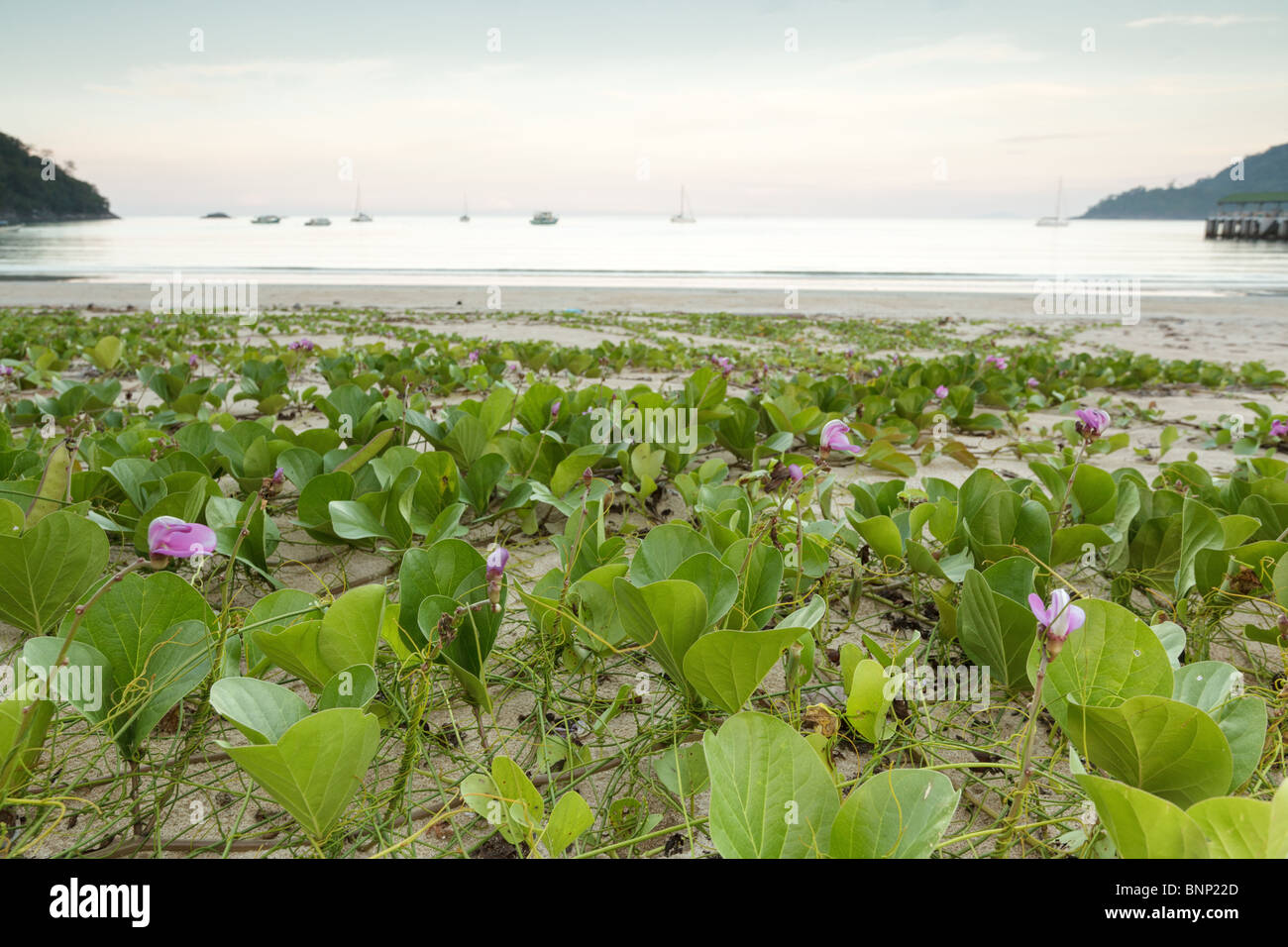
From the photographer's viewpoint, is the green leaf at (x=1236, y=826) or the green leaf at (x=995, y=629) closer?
the green leaf at (x=1236, y=826)

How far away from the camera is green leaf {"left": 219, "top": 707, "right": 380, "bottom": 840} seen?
830mm

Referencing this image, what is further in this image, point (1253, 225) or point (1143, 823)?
point (1253, 225)

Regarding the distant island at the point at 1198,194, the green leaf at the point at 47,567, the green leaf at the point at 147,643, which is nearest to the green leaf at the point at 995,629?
the green leaf at the point at 147,643

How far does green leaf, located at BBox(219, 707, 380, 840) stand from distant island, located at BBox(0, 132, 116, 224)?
196 feet

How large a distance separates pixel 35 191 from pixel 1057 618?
7574cm

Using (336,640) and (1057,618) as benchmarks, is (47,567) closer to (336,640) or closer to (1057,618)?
(336,640)

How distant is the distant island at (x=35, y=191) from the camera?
173 feet

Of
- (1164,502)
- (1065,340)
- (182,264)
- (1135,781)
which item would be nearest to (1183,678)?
(1135,781)

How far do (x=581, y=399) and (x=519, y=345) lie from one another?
277cm

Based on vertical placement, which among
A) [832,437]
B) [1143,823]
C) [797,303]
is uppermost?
[797,303]

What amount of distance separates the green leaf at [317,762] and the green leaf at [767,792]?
0.40 m

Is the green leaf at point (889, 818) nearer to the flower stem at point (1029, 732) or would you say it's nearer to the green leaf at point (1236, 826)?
the flower stem at point (1029, 732)

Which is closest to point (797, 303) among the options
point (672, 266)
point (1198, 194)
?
point (672, 266)

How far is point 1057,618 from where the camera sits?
0.87m
